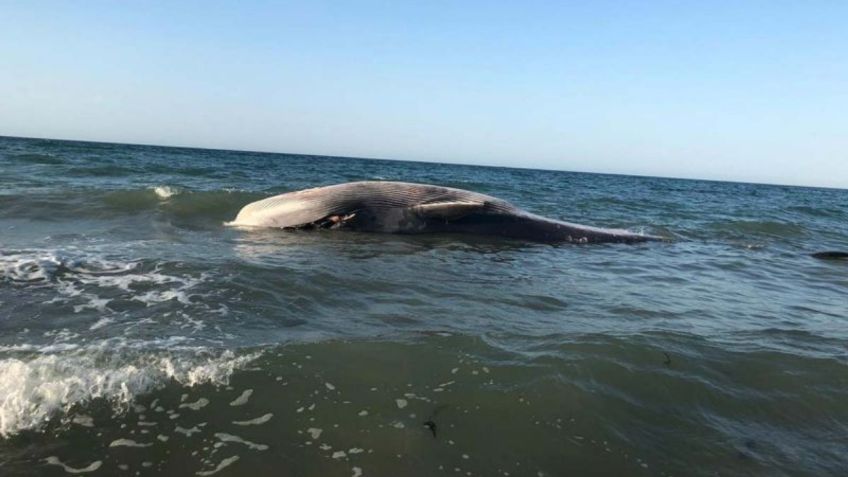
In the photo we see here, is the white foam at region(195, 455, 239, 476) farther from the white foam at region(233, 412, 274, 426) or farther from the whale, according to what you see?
the whale

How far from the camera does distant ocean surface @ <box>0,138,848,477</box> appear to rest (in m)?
2.65

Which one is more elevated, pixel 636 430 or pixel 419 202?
pixel 419 202

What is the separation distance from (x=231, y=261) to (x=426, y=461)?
4.08m

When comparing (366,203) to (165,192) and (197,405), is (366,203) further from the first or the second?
(165,192)

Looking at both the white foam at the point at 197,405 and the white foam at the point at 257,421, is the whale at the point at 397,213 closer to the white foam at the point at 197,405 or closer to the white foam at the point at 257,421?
the white foam at the point at 197,405

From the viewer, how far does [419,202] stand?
8523 millimetres

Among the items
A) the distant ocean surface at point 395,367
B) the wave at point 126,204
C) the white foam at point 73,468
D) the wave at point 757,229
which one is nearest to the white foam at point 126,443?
the distant ocean surface at point 395,367

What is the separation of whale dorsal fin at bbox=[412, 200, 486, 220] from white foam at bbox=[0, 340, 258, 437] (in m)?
5.22

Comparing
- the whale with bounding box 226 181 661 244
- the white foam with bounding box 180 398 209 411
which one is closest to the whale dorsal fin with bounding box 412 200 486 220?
the whale with bounding box 226 181 661 244

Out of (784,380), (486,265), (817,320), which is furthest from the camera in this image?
(486,265)

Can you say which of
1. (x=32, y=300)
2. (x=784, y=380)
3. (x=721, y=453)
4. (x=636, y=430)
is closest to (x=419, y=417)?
(x=636, y=430)

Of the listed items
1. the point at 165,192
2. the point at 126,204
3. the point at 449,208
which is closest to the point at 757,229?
the point at 449,208

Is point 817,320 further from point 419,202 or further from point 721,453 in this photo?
point 419,202

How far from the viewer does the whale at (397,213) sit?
8.29 meters
